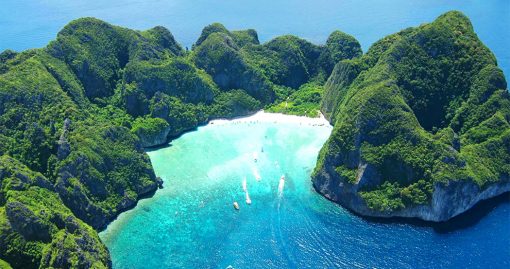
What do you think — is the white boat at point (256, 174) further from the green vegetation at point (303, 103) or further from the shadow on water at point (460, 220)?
the green vegetation at point (303, 103)

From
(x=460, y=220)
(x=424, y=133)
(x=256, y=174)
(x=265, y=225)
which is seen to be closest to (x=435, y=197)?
(x=460, y=220)

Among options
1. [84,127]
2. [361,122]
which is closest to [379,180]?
[361,122]

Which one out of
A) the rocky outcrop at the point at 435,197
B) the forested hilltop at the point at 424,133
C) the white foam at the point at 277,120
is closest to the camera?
the rocky outcrop at the point at 435,197

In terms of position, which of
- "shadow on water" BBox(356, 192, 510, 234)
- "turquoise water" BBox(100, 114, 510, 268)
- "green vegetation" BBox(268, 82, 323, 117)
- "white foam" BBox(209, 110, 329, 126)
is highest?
"green vegetation" BBox(268, 82, 323, 117)

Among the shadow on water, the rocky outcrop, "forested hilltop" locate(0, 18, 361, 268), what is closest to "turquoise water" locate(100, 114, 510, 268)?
the shadow on water

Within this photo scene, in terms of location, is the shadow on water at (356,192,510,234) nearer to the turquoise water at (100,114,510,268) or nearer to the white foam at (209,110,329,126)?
the turquoise water at (100,114,510,268)

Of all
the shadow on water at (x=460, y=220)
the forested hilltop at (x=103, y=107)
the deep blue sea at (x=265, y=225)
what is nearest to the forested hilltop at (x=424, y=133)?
the shadow on water at (x=460, y=220)

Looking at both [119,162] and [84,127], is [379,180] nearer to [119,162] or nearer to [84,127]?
[119,162]
